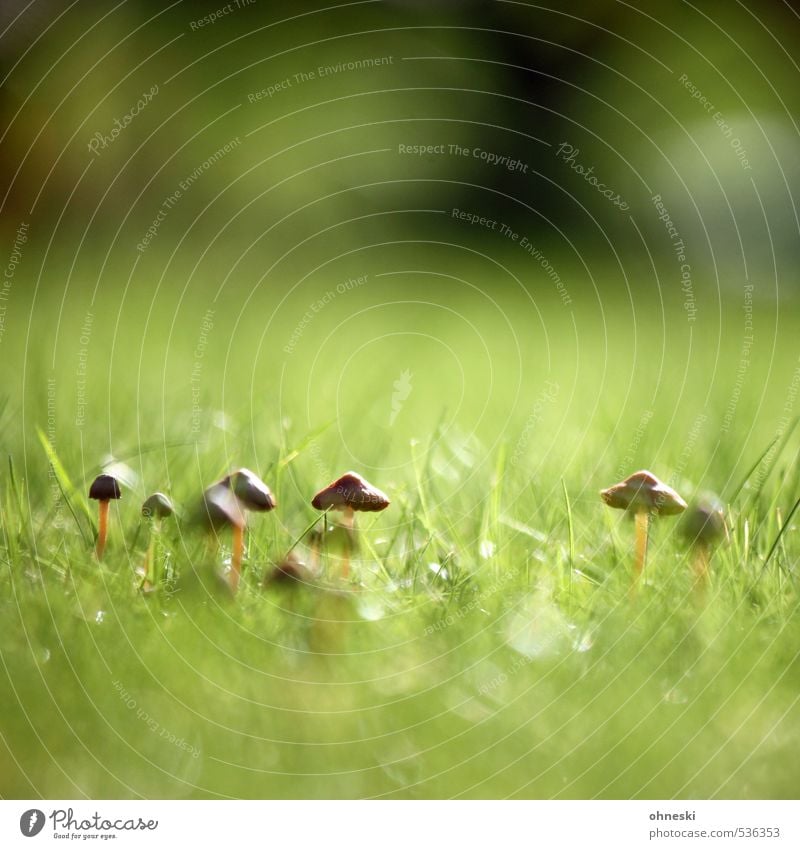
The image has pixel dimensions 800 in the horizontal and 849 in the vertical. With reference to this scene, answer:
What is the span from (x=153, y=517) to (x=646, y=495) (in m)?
0.43

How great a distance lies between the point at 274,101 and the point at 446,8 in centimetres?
38

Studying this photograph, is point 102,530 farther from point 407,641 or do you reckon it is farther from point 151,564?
point 407,641

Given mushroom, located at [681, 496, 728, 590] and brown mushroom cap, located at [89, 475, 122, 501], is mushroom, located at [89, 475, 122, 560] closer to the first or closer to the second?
brown mushroom cap, located at [89, 475, 122, 501]

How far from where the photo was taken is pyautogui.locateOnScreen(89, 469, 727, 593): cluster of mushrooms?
0.74 metres

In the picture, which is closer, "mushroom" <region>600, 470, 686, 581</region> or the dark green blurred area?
"mushroom" <region>600, 470, 686, 581</region>

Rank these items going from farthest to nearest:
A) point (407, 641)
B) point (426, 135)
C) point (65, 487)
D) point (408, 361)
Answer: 1. point (426, 135)
2. point (408, 361)
3. point (65, 487)
4. point (407, 641)

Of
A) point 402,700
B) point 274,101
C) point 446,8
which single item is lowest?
point 402,700

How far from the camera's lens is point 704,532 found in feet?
2.55

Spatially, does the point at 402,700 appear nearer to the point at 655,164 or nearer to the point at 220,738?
the point at 220,738

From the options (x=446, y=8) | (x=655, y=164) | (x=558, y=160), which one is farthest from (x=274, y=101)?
(x=655, y=164)

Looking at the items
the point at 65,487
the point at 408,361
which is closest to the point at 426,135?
the point at 408,361

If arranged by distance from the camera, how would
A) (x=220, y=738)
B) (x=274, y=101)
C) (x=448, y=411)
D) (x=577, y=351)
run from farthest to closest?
(x=274, y=101), (x=577, y=351), (x=448, y=411), (x=220, y=738)

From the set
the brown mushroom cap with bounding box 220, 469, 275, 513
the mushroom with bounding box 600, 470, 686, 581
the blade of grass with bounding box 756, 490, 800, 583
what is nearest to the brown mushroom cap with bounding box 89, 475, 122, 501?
the brown mushroom cap with bounding box 220, 469, 275, 513

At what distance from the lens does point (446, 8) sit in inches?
63.4
